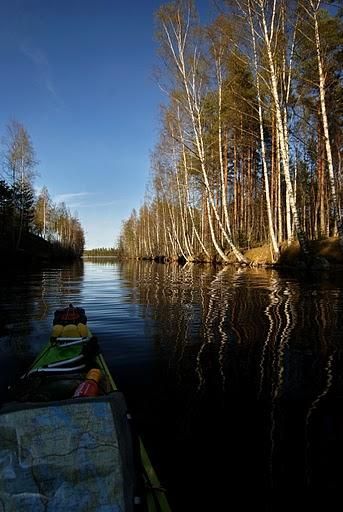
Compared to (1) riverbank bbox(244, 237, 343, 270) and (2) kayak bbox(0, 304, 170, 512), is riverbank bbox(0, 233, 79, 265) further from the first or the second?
(2) kayak bbox(0, 304, 170, 512)

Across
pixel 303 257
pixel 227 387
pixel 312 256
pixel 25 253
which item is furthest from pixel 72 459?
pixel 25 253

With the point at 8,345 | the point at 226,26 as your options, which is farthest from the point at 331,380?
the point at 226,26

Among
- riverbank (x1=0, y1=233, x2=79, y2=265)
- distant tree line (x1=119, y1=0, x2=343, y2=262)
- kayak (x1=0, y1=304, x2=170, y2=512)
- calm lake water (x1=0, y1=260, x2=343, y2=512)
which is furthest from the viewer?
riverbank (x1=0, y1=233, x2=79, y2=265)

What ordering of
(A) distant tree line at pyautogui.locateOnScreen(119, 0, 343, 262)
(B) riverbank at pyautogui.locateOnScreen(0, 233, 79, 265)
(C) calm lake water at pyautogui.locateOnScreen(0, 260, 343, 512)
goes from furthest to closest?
(B) riverbank at pyautogui.locateOnScreen(0, 233, 79, 265), (A) distant tree line at pyautogui.locateOnScreen(119, 0, 343, 262), (C) calm lake water at pyautogui.locateOnScreen(0, 260, 343, 512)

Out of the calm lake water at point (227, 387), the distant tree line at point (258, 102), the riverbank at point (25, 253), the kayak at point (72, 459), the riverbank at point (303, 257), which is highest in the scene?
the distant tree line at point (258, 102)

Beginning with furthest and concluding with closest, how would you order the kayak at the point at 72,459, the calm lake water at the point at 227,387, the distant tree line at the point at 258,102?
1. the distant tree line at the point at 258,102
2. the calm lake water at the point at 227,387
3. the kayak at the point at 72,459

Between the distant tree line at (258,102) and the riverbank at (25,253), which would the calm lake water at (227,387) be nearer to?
the distant tree line at (258,102)

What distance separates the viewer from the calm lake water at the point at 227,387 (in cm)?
335

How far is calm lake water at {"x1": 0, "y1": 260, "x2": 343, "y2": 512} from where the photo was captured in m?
3.35

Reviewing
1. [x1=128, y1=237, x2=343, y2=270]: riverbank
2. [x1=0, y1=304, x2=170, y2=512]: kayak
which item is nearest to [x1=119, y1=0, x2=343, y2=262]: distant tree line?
[x1=128, y1=237, x2=343, y2=270]: riverbank

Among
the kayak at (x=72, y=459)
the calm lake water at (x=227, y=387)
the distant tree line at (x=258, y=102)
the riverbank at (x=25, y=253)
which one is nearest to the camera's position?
the kayak at (x=72, y=459)

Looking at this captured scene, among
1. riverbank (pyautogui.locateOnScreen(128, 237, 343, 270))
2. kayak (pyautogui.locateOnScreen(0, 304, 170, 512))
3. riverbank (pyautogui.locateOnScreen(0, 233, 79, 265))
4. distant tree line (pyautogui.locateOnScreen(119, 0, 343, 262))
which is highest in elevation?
distant tree line (pyautogui.locateOnScreen(119, 0, 343, 262))

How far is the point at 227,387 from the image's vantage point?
537 cm

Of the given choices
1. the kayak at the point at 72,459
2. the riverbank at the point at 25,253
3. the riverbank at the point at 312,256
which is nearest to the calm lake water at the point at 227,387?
the kayak at the point at 72,459
